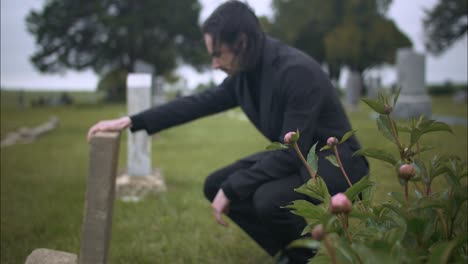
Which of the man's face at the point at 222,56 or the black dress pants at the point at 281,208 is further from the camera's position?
the man's face at the point at 222,56

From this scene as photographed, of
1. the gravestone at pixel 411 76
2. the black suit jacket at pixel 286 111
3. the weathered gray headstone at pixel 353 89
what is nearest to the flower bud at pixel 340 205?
the black suit jacket at pixel 286 111

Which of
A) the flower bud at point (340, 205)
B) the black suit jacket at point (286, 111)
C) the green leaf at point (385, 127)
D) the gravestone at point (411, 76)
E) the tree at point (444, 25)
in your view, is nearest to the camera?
the flower bud at point (340, 205)

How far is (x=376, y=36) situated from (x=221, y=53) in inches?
1110

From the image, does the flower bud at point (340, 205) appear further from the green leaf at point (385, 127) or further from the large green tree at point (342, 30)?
the large green tree at point (342, 30)

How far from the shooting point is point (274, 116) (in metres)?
2.22

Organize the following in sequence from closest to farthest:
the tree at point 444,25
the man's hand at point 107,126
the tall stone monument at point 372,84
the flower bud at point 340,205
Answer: the flower bud at point 340,205 → the man's hand at point 107,126 → the tree at point 444,25 → the tall stone monument at point 372,84

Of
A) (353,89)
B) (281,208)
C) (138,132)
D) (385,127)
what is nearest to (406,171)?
(385,127)

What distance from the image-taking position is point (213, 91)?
105 inches

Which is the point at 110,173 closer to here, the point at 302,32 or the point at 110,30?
the point at 110,30

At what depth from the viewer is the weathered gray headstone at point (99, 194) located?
71.5 inches

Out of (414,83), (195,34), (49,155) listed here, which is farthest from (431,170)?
(195,34)

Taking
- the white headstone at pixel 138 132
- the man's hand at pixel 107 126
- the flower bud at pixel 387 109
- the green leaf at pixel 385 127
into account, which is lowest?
the white headstone at pixel 138 132

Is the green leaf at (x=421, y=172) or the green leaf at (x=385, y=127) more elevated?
the green leaf at (x=385, y=127)

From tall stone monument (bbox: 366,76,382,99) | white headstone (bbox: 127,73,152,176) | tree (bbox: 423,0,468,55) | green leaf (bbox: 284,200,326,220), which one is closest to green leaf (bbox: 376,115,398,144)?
green leaf (bbox: 284,200,326,220)
